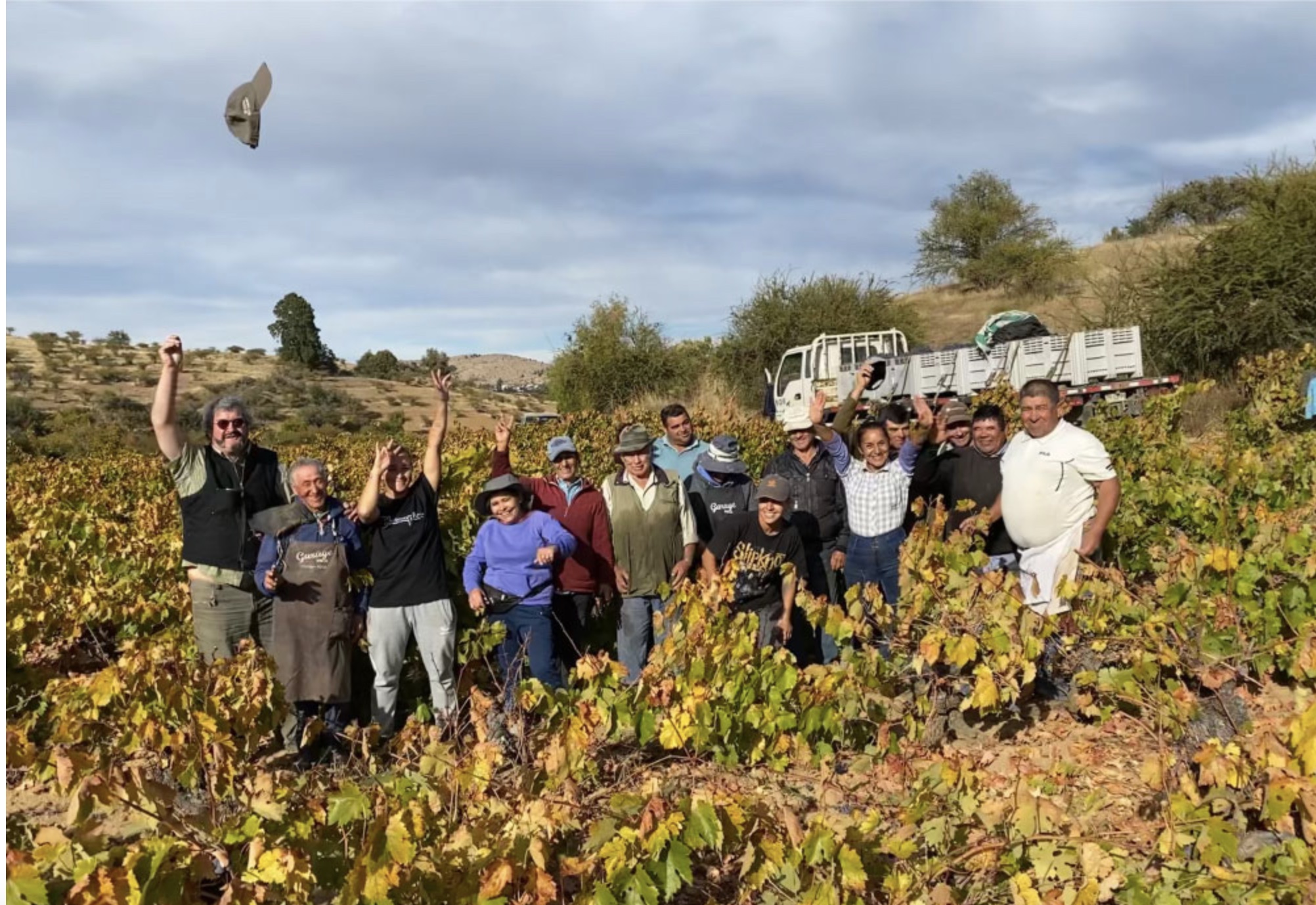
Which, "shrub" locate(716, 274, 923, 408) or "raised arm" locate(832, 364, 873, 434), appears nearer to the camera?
"raised arm" locate(832, 364, 873, 434)

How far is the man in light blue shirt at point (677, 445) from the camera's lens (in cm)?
562

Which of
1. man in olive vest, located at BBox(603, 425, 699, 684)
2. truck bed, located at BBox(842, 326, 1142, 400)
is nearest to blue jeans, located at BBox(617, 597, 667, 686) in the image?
man in olive vest, located at BBox(603, 425, 699, 684)

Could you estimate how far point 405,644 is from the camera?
424 cm

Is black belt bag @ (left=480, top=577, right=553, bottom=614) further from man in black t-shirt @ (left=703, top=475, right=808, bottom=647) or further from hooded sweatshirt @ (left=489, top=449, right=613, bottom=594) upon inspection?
man in black t-shirt @ (left=703, top=475, right=808, bottom=647)

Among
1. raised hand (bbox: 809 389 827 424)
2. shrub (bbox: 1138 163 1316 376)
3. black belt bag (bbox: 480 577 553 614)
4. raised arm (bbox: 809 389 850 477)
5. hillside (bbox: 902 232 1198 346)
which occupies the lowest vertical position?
black belt bag (bbox: 480 577 553 614)

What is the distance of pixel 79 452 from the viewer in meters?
23.6

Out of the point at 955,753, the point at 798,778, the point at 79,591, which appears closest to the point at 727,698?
the point at 798,778

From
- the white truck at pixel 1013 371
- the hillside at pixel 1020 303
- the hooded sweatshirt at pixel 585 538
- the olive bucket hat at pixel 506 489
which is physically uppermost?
the hillside at pixel 1020 303

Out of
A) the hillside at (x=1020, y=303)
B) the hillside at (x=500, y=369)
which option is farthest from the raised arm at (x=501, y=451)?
the hillside at (x=500, y=369)

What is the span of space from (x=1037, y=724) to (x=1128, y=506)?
2.92m

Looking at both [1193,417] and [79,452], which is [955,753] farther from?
[79,452]

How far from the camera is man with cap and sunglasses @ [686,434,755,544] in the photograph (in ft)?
16.6

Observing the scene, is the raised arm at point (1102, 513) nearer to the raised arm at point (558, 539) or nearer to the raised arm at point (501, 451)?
the raised arm at point (558, 539)

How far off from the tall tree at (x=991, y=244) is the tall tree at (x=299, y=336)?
1261 inches
